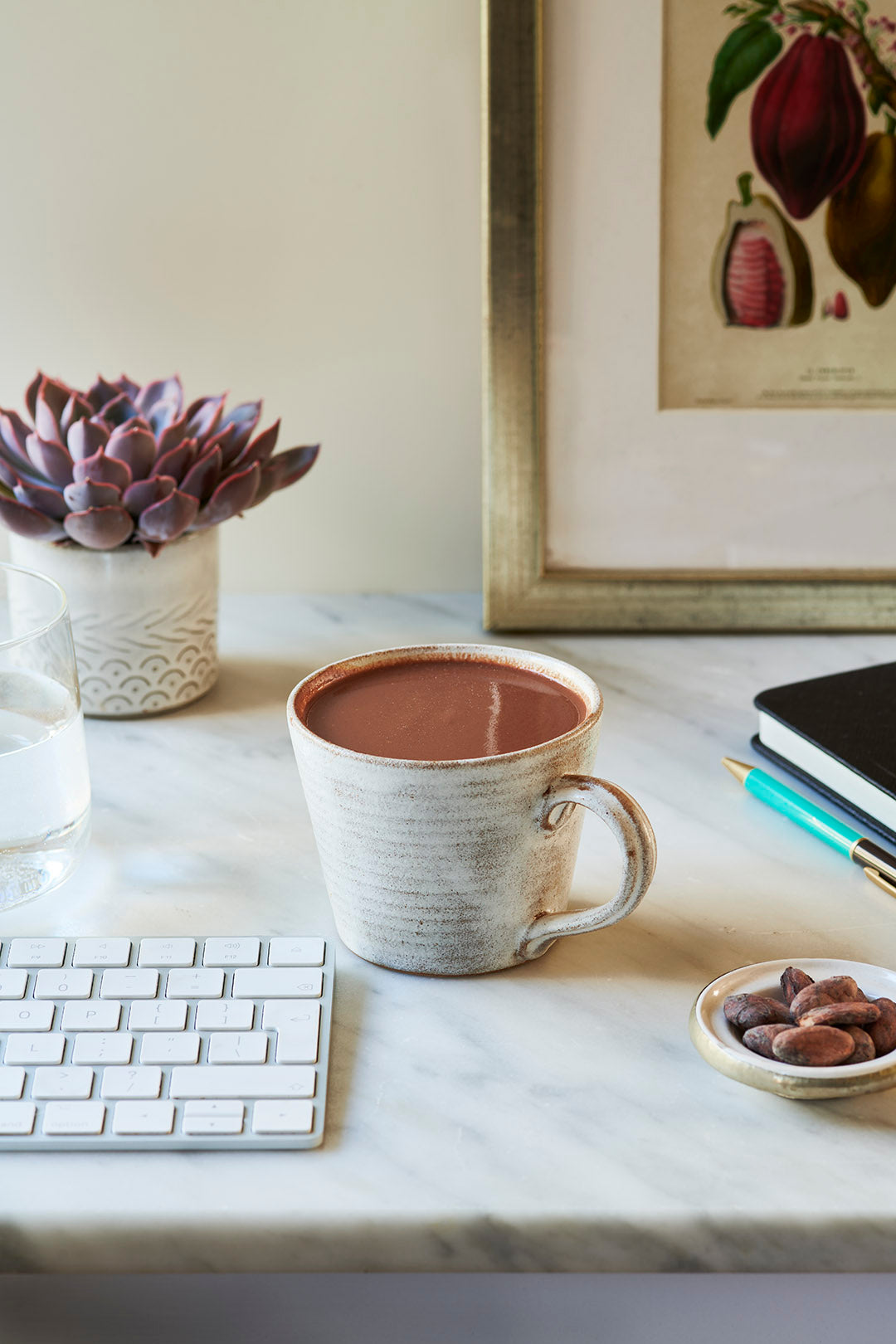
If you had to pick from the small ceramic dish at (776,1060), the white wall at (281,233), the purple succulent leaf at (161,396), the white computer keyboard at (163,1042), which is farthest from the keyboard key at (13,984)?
the white wall at (281,233)

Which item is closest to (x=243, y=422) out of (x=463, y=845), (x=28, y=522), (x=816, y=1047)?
(x=28, y=522)

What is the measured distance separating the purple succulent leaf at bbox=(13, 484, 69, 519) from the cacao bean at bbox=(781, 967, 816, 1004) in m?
0.41

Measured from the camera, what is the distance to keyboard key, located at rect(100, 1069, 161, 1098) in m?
0.39

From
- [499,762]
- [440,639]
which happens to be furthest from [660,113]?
[499,762]

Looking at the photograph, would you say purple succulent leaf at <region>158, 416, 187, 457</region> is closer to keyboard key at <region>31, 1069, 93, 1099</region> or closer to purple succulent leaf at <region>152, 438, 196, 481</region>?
purple succulent leaf at <region>152, 438, 196, 481</region>

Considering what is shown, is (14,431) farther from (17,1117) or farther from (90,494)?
(17,1117)

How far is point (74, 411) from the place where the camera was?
66 cm

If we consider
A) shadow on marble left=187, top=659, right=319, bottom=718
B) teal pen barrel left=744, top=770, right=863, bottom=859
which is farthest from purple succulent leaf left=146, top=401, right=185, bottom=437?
teal pen barrel left=744, top=770, right=863, bottom=859

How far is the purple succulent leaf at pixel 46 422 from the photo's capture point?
63 cm

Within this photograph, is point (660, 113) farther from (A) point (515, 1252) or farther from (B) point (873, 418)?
(A) point (515, 1252)

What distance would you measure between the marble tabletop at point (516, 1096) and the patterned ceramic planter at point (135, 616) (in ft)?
0.16

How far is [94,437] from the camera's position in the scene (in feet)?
2.01

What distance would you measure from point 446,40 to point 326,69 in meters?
0.07

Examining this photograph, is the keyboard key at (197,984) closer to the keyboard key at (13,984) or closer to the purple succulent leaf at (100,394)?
the keyboard key at (13,984)
